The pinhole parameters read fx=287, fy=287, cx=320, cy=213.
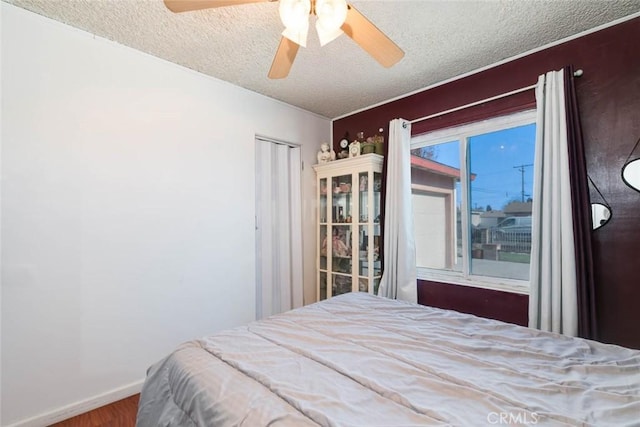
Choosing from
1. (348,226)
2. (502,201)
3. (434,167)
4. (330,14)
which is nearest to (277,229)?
(348,226)

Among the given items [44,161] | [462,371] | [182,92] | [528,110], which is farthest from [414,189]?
[44,161]

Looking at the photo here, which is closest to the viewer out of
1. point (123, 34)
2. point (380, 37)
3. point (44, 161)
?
point (380, 37)

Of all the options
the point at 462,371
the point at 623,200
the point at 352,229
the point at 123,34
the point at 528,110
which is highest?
the point at 123,34

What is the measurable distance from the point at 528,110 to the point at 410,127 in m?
0.92

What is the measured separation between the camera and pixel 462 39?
6.36 ft

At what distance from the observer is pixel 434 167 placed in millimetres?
2742

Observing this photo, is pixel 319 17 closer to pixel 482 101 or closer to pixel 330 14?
pixel 330 14

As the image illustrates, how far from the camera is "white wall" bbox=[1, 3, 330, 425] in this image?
5.43 feet

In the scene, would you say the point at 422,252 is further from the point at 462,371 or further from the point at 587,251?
the point at 462,371

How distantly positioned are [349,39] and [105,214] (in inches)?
78.7

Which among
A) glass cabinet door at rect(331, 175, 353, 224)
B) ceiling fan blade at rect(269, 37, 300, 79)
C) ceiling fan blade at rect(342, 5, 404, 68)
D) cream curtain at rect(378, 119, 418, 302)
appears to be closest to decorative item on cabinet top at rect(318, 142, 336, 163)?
glass cabinet door at rect(331, 175, 353, 224)

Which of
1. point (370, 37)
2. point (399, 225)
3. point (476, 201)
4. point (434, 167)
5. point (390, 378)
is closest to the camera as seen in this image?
point (390, 378)

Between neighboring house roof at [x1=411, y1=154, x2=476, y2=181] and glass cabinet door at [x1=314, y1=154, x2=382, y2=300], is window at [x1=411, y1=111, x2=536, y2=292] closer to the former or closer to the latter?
neighboring house roof at [x1=411, y1=154, x2=476, y2=181]

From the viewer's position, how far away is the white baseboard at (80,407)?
5.49 ft
